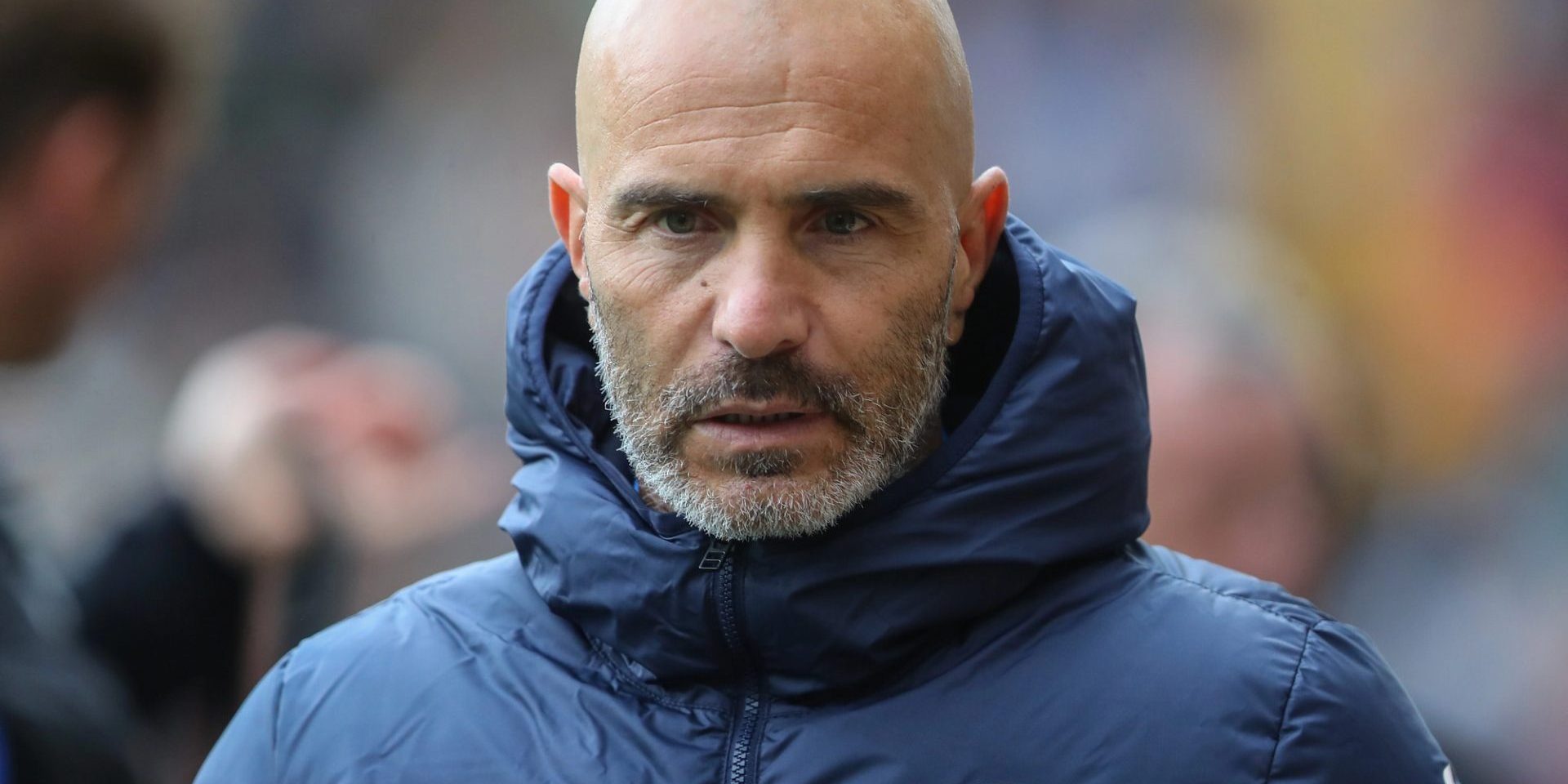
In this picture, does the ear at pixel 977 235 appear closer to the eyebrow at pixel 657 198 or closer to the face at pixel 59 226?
the eyebrow at pixel 657 198

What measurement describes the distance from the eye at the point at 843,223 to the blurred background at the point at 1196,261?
1853mm

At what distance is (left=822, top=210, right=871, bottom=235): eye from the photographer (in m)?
2.05

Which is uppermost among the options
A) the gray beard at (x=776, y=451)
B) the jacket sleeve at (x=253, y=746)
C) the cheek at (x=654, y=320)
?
the cheek at (x=654, y=320)

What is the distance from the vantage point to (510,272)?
6.30 meters

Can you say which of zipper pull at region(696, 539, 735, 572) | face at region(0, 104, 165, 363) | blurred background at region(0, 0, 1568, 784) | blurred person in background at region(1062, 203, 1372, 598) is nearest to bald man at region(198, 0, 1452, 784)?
zipper pull at region(696, 539, 735, 572)

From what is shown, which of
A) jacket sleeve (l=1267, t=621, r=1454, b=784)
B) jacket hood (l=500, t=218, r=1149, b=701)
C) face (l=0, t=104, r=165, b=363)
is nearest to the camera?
jacket sleeve (l=1267, t=621, r=1454, b=784)

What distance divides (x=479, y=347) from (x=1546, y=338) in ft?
11.5

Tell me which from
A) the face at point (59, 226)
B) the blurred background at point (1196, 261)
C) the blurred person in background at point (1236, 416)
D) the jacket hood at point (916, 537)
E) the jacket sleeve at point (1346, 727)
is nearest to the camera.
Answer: the jacket sleeve at point (1346, 727)

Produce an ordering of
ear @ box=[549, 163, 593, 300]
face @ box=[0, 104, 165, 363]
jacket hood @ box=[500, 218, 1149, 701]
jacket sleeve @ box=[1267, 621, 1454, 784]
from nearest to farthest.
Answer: jacket sleeve @ box=[1267, 621, 1454, 784] → jacket hood @ box=[500, 218, 1149, 701] → face @ box=[0, 104, 165, 363] → ear @ box=[549, 163, 593, 300]

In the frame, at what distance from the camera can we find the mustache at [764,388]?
201 cm

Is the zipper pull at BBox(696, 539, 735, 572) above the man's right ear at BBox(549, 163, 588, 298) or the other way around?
the other way around

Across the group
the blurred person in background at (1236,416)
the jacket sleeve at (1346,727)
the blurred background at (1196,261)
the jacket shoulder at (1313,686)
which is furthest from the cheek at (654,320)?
the blurred background at (1196,261)

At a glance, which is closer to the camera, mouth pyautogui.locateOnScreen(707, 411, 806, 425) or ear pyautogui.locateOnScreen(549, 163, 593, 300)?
mouth pyautogui.locateOnScreen(707, 411, 806, 425)

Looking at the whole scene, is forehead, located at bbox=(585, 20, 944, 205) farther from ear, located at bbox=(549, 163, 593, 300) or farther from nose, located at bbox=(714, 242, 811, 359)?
ear, located at bbox=(549, 163, 593, 300)
